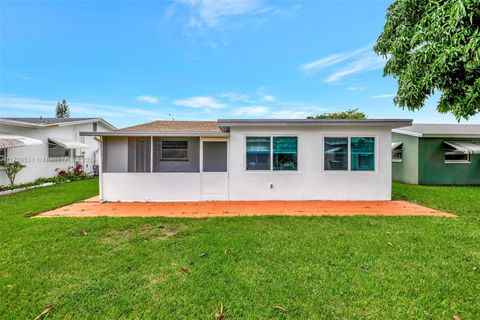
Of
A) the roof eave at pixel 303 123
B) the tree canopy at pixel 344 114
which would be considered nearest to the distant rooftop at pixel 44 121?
the roof eave at pixel 303 123

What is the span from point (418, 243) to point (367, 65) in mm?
15534

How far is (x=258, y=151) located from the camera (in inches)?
404

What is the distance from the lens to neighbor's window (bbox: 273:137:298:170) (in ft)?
33.6

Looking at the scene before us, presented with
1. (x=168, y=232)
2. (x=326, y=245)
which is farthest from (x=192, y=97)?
(x=326, y=245)

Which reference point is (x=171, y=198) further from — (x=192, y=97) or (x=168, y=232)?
(x=192, y=97)

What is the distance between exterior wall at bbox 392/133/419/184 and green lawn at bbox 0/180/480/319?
31.4ft

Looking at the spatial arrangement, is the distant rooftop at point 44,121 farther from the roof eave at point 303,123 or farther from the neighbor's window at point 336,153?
the neighbor's window at point 336,153

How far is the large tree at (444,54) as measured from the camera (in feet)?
14.3

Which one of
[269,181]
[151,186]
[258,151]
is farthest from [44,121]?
[269,181]

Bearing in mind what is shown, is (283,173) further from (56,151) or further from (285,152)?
(56,151)

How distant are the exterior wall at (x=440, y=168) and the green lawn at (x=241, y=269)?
31.3 feet

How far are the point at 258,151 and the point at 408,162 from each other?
A: 1177 centimetres

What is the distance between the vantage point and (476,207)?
8875 mm

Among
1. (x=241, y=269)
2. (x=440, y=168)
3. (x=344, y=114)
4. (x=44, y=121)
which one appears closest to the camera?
(x=241, y=269)
